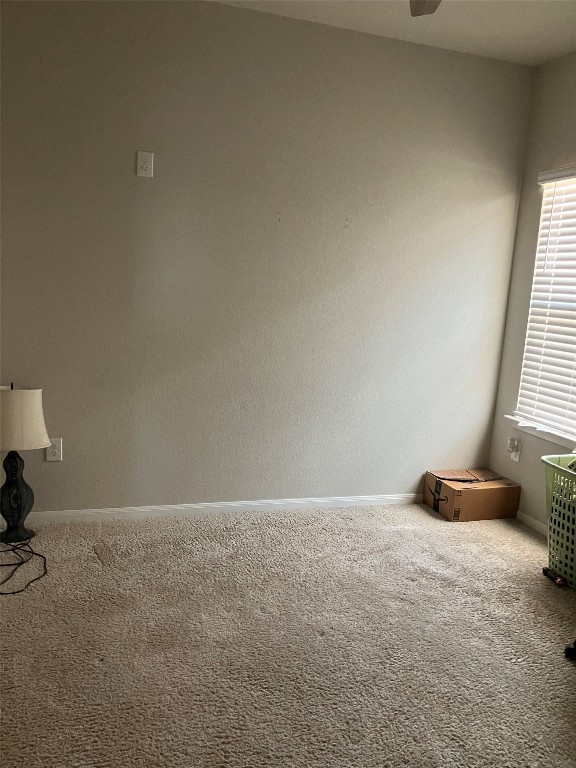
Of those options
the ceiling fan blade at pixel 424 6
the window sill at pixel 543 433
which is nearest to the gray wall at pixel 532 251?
the window sill at pixel 543 433

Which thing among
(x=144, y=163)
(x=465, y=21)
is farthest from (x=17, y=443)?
(x=465, y=21)

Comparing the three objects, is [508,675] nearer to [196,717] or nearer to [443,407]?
[196,717]

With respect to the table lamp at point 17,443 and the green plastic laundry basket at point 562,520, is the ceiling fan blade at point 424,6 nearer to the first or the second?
the green plastic laundry basket at point 562,520

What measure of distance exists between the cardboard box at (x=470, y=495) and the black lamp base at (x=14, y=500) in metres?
2.16

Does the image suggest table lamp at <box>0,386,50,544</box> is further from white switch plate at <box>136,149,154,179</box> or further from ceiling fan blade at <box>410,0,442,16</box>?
ceiling fan blade at <box>410,0,442,16</box>

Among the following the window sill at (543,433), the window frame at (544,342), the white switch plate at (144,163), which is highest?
the white switch plate at (144,163)

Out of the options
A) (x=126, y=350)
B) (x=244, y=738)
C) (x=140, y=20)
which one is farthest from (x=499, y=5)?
(x=244, y=738)

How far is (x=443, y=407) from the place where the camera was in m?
3.54

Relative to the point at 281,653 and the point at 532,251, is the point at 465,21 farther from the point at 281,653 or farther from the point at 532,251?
the point at 281,653

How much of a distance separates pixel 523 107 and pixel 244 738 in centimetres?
343

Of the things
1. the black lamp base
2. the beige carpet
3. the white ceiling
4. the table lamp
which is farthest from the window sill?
the black lamp base

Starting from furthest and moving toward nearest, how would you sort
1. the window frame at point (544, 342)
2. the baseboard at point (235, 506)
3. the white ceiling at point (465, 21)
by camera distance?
the window frame at point (544, 342)
the baseboard at point (235, 506)
the white ceiling at point (465, 21)

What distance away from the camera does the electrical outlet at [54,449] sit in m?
2.88

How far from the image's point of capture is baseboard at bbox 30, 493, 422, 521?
2973mm
